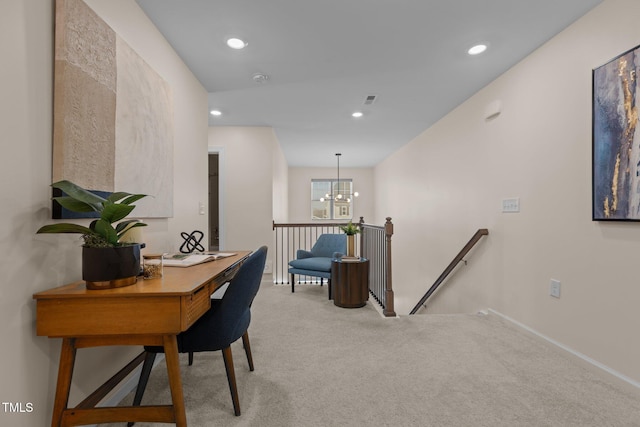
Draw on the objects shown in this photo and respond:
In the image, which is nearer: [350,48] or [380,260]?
[350,48]

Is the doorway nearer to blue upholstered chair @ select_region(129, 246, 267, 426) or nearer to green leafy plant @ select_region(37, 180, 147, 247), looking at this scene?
blue upholstered chair @ select_region(129, 246, 267, 426)

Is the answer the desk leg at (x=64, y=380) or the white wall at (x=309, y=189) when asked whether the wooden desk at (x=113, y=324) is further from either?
the white wall at (x=309, y=189)

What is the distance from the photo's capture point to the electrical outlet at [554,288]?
2414 millimetres

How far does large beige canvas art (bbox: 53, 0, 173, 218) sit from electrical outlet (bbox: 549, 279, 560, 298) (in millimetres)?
3148

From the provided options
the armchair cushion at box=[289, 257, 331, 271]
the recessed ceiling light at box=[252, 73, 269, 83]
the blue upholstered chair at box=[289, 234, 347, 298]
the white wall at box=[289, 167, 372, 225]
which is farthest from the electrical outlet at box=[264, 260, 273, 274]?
the white wall at box=[289, 167, 372, 225]

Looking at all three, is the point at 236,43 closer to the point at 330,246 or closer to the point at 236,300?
the point at 236,300

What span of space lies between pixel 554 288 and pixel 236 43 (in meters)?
3.27

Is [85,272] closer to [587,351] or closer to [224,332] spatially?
[224,332]

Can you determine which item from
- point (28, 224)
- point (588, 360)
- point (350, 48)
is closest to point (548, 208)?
point (588, 360)

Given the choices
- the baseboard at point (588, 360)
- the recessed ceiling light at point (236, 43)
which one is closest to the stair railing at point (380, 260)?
the baseboard at point (588, 360)

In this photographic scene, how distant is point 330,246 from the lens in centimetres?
463

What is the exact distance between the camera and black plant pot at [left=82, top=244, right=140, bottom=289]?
1274 millimetres

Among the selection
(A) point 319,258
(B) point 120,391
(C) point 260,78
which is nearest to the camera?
(B) point 120,391

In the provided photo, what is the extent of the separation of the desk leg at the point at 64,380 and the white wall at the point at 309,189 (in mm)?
7622
